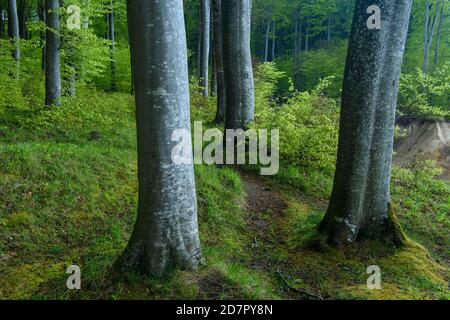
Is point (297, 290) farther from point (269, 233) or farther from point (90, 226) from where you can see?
point (90, 226)

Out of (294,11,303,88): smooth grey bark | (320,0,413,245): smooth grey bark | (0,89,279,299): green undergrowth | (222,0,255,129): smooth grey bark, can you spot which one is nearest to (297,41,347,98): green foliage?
(294,11,303,88): smooth grey bark

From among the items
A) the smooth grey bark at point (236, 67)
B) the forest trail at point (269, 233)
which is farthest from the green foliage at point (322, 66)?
the forest trail at point (269, 233)

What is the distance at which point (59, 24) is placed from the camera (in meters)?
11.1

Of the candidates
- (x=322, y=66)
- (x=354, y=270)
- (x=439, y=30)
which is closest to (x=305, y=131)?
(x=354, y=270)

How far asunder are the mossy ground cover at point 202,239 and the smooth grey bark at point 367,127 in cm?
41

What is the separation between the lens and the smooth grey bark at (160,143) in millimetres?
4113

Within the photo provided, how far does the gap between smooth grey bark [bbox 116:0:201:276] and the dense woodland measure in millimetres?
14

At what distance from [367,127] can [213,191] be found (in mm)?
3592

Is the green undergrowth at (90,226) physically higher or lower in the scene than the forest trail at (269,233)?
higher

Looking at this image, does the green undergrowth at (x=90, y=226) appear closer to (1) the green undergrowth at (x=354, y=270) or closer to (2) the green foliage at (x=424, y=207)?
(1) the green undergrowth at (x=354, y=270)

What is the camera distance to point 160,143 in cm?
422

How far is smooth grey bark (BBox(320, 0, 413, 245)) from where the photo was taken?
19.2 ft

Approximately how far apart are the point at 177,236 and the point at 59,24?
9.17m
